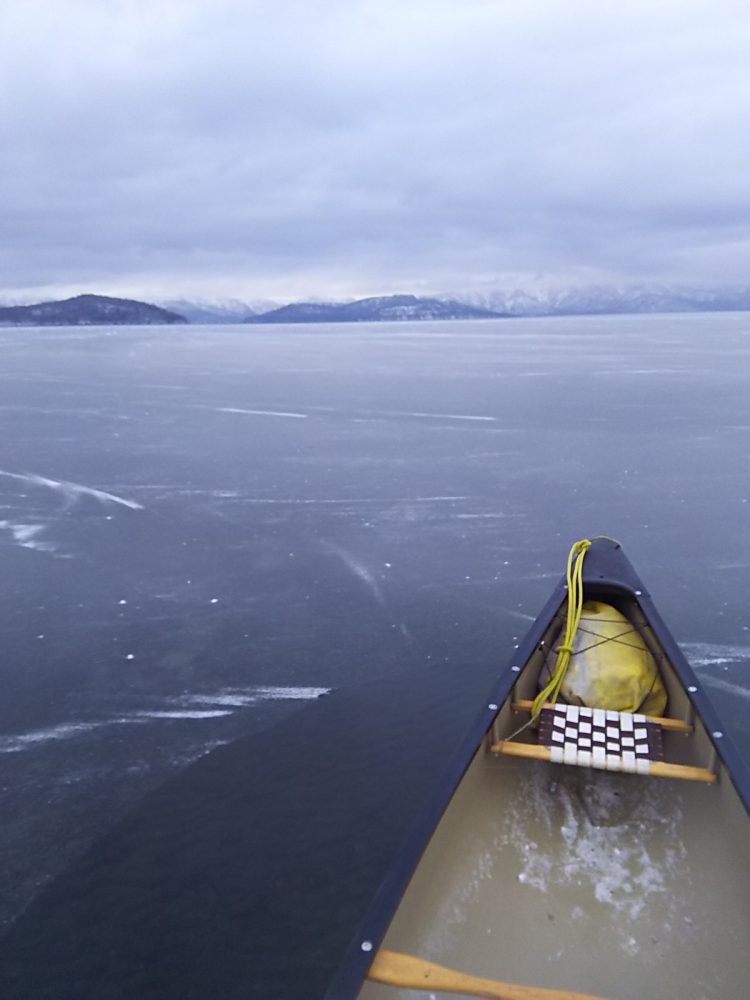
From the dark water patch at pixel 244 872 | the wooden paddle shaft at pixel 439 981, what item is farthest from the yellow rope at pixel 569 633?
the wooden paddle shaft at pixel 439 981

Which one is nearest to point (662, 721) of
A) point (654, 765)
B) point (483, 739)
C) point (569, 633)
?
point (654, 765)

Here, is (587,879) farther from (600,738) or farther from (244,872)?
(244,872)

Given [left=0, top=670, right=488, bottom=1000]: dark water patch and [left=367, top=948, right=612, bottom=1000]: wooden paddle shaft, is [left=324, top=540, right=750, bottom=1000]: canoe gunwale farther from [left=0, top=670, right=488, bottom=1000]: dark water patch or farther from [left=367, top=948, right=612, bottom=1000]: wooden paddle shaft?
[left=0, top=670, right=488, bottom=1000]: dark water patch

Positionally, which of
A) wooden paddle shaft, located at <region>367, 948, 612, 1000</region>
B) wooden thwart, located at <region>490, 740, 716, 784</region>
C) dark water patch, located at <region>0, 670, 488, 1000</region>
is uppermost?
wooden thwart, located at <region>490, 740, 716, 784</region>

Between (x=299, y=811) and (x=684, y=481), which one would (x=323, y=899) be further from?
(x=684, y=481)

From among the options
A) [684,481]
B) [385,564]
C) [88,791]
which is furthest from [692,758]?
[684,481]

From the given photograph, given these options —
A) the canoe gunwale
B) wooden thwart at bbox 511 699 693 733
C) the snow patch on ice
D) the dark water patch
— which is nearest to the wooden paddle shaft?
the canoe gunwale
